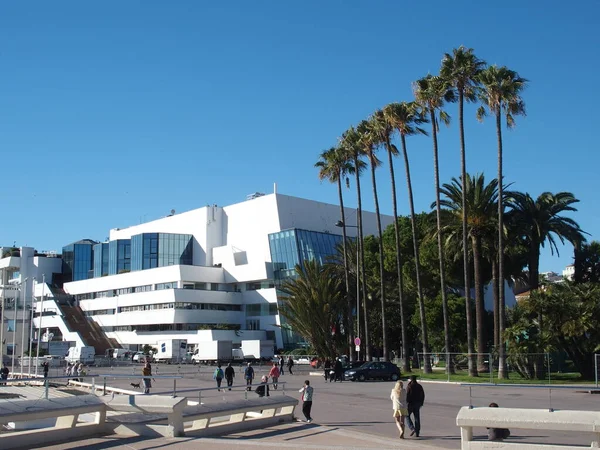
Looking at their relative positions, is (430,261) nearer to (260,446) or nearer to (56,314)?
(260,446)

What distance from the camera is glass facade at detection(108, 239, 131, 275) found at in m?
105

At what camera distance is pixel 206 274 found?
3506 inches

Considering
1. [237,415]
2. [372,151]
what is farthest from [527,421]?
[372,151]

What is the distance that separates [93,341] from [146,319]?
1141 cm

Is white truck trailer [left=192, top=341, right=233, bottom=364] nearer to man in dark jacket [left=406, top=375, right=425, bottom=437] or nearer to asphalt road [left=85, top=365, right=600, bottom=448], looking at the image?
asphalt road [left=85, top=365, right=600, bottom=448]

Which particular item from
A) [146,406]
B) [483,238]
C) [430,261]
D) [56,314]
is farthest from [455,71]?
[56,314]

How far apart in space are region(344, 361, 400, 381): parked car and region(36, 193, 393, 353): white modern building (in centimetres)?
3717

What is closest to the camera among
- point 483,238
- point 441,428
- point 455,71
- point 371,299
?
point 441,428

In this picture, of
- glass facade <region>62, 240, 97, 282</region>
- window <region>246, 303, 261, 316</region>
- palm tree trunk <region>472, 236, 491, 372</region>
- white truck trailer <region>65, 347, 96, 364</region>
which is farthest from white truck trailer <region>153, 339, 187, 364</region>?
glass facade <region>62, 240, 97, 282</region>

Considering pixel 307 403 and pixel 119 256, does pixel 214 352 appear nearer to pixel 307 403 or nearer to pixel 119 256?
pixel 119 256

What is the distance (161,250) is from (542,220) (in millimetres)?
61238

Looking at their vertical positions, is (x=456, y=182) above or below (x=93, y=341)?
above

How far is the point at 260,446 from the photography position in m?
14.1

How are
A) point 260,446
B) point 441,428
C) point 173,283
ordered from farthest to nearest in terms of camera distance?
point 173,283 → point 441,428 → point 260,446
